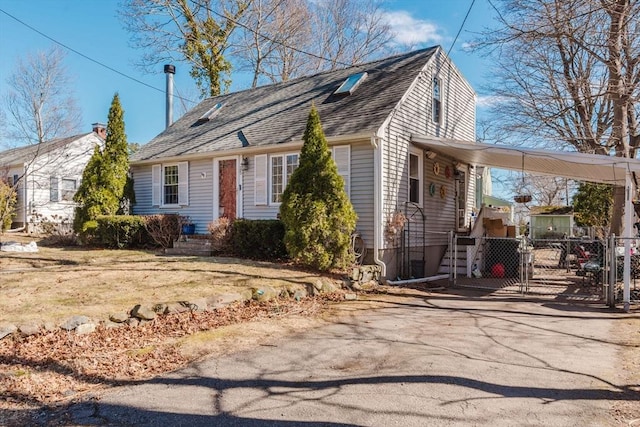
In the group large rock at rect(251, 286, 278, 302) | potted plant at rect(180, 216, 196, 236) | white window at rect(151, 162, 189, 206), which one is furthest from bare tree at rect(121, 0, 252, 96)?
large rock at rect(251, 286, 278, 302)

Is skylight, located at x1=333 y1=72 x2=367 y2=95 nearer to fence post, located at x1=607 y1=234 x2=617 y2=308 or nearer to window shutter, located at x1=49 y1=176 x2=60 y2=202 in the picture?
fence post, located at x1=607 y1=234 x2=617 y2=308

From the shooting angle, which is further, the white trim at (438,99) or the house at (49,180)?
the house at (49,180)

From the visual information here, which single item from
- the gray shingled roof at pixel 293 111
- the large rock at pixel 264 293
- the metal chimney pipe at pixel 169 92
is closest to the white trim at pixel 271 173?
the gray shingled roof at pixel 293 111

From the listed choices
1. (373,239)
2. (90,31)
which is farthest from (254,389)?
(90,31)

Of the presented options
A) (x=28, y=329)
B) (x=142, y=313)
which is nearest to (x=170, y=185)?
(x=142, y=313)

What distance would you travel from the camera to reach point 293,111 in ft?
43.4

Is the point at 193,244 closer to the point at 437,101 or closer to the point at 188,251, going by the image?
the point at 188,251

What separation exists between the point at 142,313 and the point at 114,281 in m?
2.00

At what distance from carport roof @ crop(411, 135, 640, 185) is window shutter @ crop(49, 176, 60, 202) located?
62.6 ft

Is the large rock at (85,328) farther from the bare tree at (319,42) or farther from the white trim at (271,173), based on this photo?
the bare tree at (319,42)

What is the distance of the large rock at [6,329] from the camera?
4621 millimetres

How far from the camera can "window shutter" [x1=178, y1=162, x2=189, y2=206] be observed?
45.8 ft

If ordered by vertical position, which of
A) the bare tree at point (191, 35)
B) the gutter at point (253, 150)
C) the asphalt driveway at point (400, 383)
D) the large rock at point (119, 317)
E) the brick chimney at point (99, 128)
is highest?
the bare tree at point (191, 35)

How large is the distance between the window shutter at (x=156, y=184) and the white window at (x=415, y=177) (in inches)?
331
